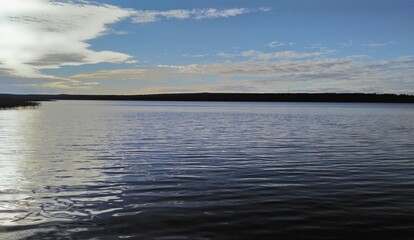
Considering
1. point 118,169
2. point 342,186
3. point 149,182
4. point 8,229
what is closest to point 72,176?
point 118,169

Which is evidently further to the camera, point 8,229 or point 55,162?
point 55,162

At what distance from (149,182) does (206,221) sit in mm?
6785

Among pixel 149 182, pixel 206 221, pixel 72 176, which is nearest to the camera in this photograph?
pixel 206 221

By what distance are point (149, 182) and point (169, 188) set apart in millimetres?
1710

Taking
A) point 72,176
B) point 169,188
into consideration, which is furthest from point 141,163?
point 169,188

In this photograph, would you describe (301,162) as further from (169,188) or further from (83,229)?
(83,229)

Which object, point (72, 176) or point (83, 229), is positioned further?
point (72, 176)

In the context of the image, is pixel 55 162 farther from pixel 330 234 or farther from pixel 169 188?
pixel 330 234

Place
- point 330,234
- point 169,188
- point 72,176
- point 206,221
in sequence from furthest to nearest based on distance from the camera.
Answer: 1. point 72,176
2. point 169,188
3. point 206,221
4. point 330,234

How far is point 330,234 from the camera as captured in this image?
38.6ft

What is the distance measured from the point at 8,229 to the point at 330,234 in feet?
31.2

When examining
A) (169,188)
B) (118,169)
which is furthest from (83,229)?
(118,169)

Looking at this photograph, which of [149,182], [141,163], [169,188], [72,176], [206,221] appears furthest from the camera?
[141,163]

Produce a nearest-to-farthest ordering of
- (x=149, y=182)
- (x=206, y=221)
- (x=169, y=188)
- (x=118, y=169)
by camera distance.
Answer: (x=206, y=221) → (x=169, y=188) → (x=149, y=182) → (x=118, y=169)
